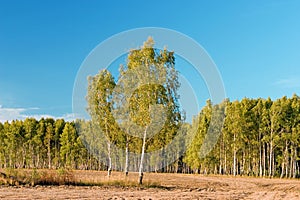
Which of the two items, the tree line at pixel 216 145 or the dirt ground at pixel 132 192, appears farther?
the tree line at pixel 216 145

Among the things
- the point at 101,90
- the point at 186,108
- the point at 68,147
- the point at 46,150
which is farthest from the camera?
the point at 46,150

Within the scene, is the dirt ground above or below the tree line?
below

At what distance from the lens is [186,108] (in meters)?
28.4

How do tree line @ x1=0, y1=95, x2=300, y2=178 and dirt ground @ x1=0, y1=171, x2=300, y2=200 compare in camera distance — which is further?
tree line @ x1=0, y1=95, x2=300, y2=178

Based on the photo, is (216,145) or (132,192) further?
(216,145)

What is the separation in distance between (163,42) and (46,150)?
6296 cm

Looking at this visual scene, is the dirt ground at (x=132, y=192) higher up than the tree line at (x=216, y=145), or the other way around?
the tree line at (x=216, y=145)

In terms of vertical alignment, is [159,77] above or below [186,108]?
above

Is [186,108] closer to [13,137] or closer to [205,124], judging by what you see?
[205,124]

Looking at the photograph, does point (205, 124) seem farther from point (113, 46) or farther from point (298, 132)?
point (113, 46)

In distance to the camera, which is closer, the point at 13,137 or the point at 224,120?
the point at 224,120

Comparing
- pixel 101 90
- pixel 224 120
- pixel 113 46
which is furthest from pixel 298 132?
pixel 113 46

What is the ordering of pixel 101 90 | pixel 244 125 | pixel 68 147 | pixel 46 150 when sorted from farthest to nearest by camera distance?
pixel 46 150, pixel 68 147, pixel 244 125, pixel 101 90

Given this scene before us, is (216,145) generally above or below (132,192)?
above
